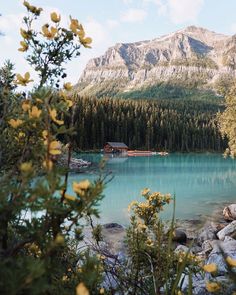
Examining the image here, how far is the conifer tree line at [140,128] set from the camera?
3962 inches

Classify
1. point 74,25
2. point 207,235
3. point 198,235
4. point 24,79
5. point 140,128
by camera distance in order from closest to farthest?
point 24,79 < point 74,25 < point 207,235 < point 198,235 < point 140,128

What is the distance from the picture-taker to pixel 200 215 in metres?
22.3

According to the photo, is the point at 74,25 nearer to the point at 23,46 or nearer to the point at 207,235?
the point at 23,46

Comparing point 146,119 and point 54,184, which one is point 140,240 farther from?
point 146,119

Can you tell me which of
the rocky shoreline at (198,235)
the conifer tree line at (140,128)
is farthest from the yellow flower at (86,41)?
the conifer tree line at (140,128)

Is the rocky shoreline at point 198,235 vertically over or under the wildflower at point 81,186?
under

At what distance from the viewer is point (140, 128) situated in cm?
11306

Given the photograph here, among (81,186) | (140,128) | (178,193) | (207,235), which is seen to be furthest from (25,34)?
(140,128)

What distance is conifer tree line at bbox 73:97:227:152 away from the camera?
101 meters

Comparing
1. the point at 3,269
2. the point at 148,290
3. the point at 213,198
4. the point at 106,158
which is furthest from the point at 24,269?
the point at 213,198

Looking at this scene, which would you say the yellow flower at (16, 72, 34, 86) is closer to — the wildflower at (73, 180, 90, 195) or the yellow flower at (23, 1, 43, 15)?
the yellow flower at (23, 1, 43, 15)

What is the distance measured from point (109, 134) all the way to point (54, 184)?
105 m

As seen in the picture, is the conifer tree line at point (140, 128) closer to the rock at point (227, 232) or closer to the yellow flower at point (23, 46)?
the rock at point (227, 232)

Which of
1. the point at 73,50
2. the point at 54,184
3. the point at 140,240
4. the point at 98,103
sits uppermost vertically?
the point at 98,103
